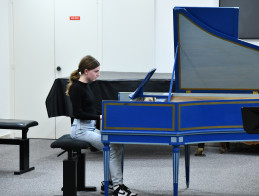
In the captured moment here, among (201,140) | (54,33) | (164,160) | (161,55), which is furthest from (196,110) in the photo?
(54,33)

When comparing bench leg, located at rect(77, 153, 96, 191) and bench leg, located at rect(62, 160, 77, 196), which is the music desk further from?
bench leg, located at rect(77, 153, 96, 191)

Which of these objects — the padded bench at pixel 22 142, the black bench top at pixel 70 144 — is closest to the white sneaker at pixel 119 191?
the black bench top at pixel 70 144

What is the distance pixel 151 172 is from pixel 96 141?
120 cm

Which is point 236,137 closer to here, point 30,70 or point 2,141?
point 2,141

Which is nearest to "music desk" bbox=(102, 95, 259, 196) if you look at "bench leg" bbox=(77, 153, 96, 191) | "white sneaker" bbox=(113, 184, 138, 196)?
"white sneaker" bbox=(113, 184, 138, 196)

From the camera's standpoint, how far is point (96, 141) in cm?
415

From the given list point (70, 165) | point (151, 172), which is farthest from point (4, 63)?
point (70, 165)

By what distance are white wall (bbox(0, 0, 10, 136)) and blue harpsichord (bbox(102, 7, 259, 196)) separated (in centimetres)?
326

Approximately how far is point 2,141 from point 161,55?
267 cm

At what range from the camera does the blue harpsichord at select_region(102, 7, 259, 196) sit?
3.59m

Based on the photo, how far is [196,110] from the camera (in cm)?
362

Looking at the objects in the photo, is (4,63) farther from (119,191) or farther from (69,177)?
(119,191)

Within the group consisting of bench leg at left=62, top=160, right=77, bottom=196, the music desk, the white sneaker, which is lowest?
the white sneaker

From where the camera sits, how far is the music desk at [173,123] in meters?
3.56
